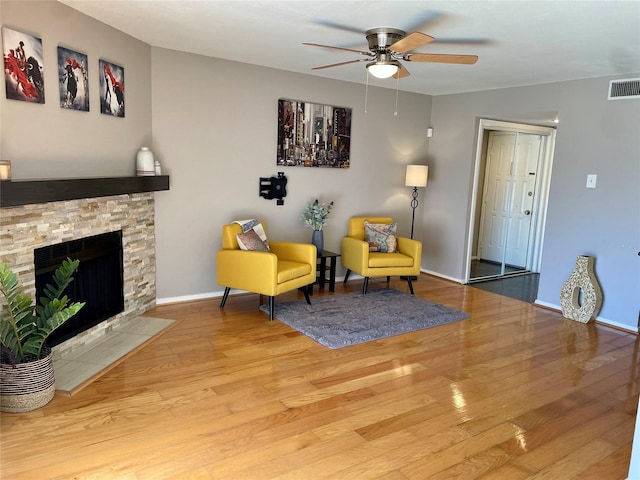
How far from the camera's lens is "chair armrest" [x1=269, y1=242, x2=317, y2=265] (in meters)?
4.66

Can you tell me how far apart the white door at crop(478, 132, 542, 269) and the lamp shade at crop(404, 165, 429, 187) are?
64.5 inches

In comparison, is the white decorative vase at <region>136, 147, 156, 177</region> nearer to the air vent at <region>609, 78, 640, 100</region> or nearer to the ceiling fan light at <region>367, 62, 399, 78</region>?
the ceiling fan light at <region>367, 62, 399, 78</region>

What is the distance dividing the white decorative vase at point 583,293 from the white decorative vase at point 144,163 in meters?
4.11

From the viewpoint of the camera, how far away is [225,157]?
4.68m

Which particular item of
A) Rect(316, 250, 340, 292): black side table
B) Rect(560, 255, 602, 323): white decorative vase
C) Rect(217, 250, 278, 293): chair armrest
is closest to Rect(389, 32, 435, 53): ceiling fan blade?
Rect(217, 250, 278, 293): chair armrest

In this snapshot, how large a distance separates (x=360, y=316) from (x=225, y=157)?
2.07 m

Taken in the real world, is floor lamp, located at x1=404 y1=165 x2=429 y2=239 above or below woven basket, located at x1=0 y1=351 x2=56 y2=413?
above

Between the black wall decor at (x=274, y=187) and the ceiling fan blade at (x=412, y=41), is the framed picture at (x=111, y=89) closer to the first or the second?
the black wall decor at (x=274, y=187)

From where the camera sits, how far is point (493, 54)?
3855 millimetres

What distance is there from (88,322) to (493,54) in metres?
3.86

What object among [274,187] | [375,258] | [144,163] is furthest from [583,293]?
[144,163]

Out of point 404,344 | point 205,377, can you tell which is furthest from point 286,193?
point 205,377

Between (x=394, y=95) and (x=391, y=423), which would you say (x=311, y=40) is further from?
(x=391, y=423)

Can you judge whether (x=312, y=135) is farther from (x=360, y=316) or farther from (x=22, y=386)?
(x=22, y=386)
